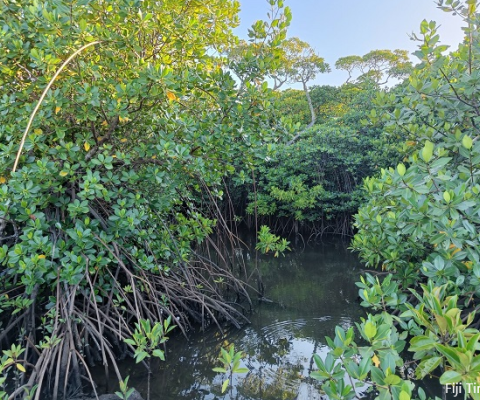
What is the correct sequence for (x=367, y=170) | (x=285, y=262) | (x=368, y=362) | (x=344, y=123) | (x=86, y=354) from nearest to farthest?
(x=368, y=362) → (x=86, y=354) → (x=285, y=262) → (x=367, y=170) → (x=344, y=123)

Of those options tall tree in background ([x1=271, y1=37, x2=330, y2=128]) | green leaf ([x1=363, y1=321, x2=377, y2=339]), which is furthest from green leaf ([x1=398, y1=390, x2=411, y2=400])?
tall tree in background ([x1=271, y1=37, x2=330, y2=128])

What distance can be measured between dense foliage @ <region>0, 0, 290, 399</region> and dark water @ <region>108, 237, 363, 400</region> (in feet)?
0.92

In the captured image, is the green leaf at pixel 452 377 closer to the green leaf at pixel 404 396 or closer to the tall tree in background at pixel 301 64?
the green leaf at pixel 404 396

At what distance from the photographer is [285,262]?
636 centimetres

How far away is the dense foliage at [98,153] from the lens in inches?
81.0

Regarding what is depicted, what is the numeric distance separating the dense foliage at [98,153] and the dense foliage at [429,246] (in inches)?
41.9

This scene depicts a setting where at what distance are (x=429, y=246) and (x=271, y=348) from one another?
5.33 feet

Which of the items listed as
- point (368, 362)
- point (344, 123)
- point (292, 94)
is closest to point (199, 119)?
point (368, 362)

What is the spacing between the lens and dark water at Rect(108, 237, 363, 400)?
7.86 ft

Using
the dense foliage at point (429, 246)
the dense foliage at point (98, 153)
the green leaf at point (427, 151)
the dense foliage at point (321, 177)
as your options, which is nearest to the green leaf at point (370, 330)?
the dense foliage at point (429, 246)

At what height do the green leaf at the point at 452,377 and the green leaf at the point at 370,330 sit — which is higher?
the green leaf at the point at 370,330

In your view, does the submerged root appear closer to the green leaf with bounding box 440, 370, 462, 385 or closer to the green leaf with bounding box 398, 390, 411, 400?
the green leaf with bounding box 398, 390, 411, 400

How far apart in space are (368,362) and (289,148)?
7.34 metres

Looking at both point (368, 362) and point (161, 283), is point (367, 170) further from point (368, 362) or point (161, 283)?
point (368, 362)
